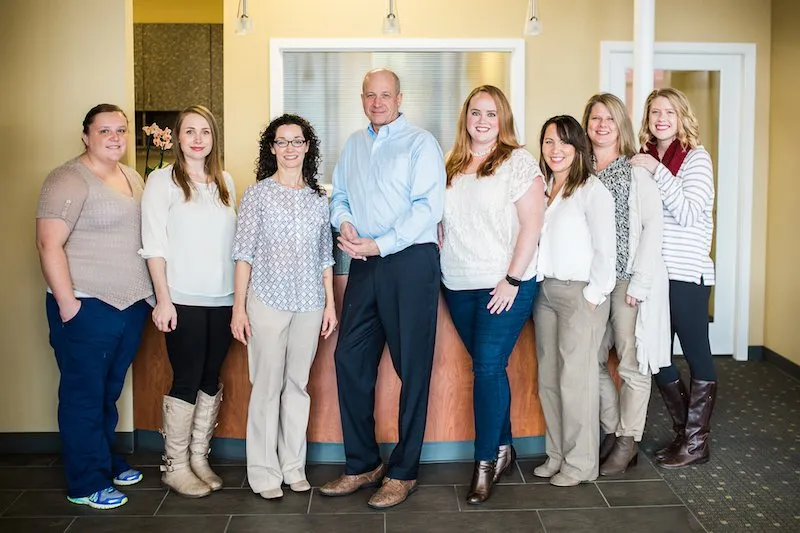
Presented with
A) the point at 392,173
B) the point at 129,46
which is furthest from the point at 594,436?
the point at 129,46

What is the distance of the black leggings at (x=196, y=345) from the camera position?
3355 millimetres

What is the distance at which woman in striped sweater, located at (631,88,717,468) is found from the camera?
11.8 feet

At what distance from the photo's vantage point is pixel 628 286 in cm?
355

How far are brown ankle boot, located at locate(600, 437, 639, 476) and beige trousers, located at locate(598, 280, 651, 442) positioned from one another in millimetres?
31

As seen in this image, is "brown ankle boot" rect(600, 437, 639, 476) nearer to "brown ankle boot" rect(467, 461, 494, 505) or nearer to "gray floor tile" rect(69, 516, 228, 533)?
"brown ankle boot" rect(467, 461, 494, 505)

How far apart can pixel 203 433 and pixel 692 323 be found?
82.3 inches

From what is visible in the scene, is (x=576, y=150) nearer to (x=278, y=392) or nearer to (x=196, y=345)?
(x=278, y=392)

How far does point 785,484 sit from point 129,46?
3345 mm

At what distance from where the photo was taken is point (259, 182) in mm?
3348

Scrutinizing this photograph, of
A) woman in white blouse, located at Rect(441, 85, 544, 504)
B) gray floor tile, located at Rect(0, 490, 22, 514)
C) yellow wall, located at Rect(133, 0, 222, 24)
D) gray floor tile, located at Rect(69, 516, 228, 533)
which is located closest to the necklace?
woman in white blouse, located at Rect(441, 85, 544, 504)

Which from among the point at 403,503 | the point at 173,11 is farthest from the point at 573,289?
the point at 173,11

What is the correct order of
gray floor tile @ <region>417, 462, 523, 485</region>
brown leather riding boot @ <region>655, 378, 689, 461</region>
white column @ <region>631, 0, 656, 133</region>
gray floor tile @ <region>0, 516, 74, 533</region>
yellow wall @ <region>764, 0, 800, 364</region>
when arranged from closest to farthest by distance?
gray floor tile @ <region>0, 516, 74, 533</region>, gray floor tile @ <region>417, 462, 523, 485</region>, brown leather riding boot @ <region>655, 378, 689, 461</region>, white column @ <region>631, 0, 656, 133</region>, yellow wall @ <region>764, 0, 800, 364</region>

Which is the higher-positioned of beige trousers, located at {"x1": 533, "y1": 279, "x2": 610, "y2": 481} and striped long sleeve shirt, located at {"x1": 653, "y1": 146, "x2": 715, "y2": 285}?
striped long sleeve shirt, located at {"x1": 653, "y1": 146, "x2": 715, "y2": 285}

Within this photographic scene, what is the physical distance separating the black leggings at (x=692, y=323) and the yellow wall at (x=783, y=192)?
6.19ft
